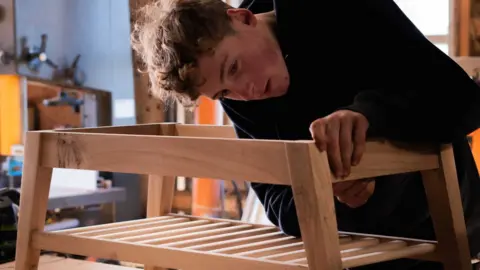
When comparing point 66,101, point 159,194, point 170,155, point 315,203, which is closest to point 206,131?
point 159,194

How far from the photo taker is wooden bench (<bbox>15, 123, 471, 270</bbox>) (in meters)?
0.60

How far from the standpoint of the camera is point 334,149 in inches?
24.0

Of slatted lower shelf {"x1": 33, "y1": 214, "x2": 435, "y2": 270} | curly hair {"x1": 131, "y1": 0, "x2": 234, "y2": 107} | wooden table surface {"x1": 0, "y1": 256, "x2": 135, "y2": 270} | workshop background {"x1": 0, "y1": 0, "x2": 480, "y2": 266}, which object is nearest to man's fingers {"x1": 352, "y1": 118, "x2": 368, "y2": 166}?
slatted lower shelf {"x1": 33, "y1": 214, "x2": 435, "y2": 270}

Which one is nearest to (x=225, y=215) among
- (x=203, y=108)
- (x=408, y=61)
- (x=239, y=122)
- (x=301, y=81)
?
(x=203, y=108)

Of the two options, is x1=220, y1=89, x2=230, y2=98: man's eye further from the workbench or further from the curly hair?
the workbench

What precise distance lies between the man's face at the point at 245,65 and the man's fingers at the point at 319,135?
0.19 m

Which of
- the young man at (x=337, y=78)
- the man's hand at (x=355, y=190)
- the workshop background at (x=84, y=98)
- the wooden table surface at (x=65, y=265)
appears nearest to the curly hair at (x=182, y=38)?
the young man at (x=337, y=78)

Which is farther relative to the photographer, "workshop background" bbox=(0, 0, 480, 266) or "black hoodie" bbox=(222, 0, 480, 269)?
"workshop background" bbox=(0, 0, 480, 266)

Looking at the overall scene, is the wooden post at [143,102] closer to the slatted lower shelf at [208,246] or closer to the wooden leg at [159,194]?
the wooden leg at [159,194]

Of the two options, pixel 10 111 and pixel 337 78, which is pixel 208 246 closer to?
pixel 337 78

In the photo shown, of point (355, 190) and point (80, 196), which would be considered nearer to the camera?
point (355, 190)

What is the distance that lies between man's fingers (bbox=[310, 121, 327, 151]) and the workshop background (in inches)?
38.1

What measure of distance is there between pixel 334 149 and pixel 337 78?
264 mm

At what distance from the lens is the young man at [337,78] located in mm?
735
